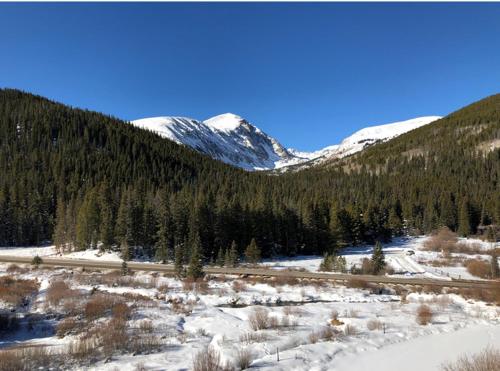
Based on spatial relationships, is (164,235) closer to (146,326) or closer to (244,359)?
(146,326)

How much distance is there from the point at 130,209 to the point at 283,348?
168 feet

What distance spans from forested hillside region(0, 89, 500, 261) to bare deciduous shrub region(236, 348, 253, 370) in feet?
99.3

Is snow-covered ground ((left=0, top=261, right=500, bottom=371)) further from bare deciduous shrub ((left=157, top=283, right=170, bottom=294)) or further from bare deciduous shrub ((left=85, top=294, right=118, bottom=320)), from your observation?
bare deciduous shrub ((left=85, top=294, right=118, bottom=320))

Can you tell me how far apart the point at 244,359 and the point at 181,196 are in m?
59.7

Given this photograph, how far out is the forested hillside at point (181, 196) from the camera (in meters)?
61.7

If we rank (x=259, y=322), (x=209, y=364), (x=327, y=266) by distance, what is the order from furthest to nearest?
(x=327, y=266), (x=259, y=322), (x=209, y=364)

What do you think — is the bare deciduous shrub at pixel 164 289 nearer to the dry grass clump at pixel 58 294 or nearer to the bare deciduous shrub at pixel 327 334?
the dry grass clump at pixel 58 294

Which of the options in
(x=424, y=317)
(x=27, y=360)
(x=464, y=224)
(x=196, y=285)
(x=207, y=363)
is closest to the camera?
(x=207, y=363)

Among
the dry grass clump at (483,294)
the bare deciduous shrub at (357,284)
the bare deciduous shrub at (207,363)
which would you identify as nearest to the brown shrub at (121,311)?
the bare deciduous shrub at (207,363)

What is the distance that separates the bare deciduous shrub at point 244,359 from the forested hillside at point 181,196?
30.3 metres

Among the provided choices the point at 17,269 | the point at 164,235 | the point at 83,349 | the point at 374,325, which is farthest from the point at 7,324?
the point at 164,235

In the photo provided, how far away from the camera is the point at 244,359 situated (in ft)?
38.4

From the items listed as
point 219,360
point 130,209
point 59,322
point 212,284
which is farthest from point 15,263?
point 219,360

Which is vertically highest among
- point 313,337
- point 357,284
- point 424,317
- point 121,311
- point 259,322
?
point 121,311
